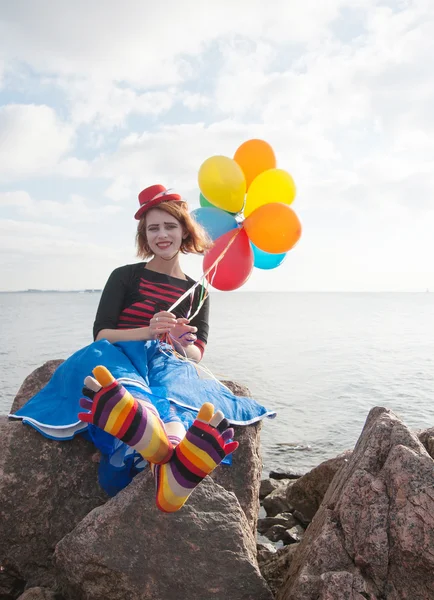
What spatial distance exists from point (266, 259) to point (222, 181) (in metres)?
0.86

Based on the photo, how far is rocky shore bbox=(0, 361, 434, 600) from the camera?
86.1 inches

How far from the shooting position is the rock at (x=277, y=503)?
15.6 feet

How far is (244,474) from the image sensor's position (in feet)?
10.3

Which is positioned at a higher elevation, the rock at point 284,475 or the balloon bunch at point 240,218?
the balloon bunch at point 240,218

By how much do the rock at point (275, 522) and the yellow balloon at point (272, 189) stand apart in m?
2.85

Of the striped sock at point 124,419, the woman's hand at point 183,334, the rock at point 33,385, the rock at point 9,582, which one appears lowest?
the rock at point 9,582

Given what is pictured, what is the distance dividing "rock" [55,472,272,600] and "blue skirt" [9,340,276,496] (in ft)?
1.18

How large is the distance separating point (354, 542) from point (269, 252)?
9.15 feet

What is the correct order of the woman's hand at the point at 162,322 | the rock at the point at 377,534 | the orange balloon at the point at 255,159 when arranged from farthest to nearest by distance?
the orange balloon at the point at 255,159 → the woman's hand at the point at 162,322 → the rock at the point at 377,534

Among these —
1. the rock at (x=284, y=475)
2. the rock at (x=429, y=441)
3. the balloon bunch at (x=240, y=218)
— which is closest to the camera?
the rock at (x=429, y=441)

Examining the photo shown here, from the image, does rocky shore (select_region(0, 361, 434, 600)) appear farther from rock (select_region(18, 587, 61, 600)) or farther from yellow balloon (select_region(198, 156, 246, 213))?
yellow balloon (select_region(198, 156, 246, 213))

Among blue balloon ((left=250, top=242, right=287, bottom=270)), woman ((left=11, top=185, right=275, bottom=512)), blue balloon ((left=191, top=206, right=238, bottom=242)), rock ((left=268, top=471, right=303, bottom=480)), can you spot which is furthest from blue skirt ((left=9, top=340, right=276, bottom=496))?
rock ((left=268, top=471, right=303, bottom=480))

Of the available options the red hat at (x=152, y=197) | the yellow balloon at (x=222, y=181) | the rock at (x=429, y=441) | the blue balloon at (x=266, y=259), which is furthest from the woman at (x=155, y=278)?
the rock at (x=429, y=441)

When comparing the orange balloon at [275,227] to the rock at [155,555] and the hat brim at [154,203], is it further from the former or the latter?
the rock at [155,555]
